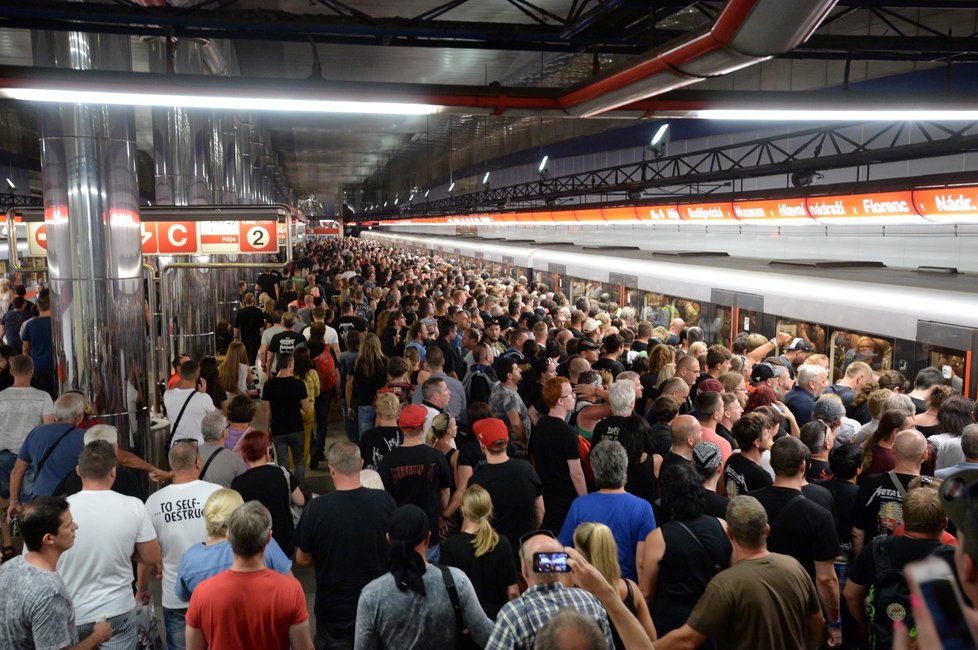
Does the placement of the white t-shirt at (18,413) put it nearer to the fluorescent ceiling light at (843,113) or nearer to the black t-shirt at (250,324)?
the fluorescent ceiling light at (843,113)

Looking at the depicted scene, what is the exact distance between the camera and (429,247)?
45938 millimetres

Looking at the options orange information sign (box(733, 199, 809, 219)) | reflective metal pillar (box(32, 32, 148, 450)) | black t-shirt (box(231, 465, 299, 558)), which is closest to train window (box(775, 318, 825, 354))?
orange information sign (box(733, 199, 809, 219))

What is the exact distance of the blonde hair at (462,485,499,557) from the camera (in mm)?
4047

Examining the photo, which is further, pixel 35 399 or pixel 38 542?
→ pixel 35 399

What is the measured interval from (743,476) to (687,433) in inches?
19.8

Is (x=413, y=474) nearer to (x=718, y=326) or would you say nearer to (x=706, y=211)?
(x=718, y=326)

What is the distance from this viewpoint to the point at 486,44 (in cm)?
639

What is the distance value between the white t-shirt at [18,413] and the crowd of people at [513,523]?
2 cm

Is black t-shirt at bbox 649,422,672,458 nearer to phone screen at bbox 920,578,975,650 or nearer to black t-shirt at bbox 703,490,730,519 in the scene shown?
black t-shirt at bbox 703,490,730,519

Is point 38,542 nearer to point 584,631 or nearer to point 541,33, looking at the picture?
point 584,631

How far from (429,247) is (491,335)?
118 ft

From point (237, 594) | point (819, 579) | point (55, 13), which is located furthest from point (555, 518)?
point (55, 13)

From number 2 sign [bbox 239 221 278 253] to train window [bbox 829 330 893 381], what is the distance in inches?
294

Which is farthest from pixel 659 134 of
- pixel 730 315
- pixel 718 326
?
pixel 730 315
